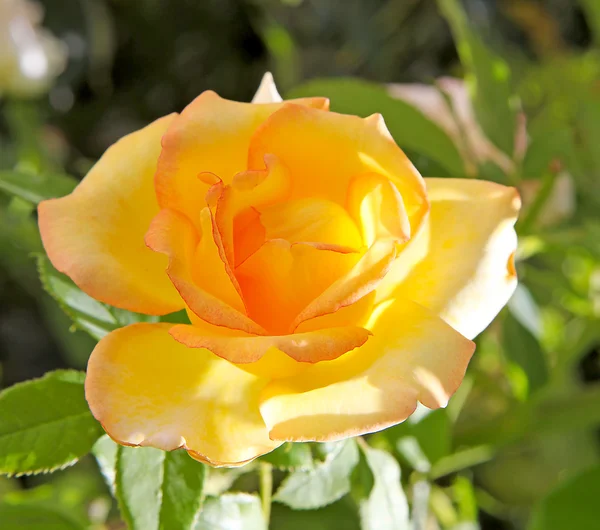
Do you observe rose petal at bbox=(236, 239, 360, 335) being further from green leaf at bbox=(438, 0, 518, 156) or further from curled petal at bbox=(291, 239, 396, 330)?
green leaf at bbox=(438, 0, 518, 156)

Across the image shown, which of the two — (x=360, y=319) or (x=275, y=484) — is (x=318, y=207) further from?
(x=275, y=484)

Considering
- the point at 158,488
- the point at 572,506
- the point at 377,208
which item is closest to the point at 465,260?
the point at 377,208

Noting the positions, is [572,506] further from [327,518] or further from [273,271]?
[273,271]

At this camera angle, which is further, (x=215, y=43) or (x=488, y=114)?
(x=215, y=43)

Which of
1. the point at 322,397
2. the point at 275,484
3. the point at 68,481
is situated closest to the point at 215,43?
the point at 68,481

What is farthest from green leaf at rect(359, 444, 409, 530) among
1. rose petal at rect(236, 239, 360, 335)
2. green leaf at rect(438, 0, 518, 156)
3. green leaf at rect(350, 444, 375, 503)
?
green leaf at rect(438, 0, 518, 156)
